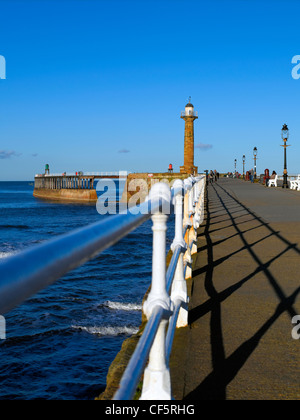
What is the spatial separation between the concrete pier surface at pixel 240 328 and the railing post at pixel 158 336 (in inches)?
19.3

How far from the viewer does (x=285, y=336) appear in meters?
3.23

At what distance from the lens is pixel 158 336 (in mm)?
1950

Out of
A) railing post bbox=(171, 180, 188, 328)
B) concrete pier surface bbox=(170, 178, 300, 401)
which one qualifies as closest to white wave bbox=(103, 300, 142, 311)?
concrete pier surface bbox=(170, 178, 300, 401)

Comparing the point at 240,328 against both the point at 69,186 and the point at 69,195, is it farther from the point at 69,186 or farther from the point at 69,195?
the point at 69,186

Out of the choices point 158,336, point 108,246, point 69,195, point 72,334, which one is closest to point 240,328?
point 158,336

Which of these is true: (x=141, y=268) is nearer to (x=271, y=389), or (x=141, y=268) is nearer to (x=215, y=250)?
(x=215, y=250)

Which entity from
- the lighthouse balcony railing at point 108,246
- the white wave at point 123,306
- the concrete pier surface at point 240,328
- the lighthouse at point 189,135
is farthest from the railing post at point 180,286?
the lighthouse at point 189,135

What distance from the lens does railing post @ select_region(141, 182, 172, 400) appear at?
192 cm

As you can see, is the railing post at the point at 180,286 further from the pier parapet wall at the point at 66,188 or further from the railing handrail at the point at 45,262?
the pier parapet wall at the point at 66,188

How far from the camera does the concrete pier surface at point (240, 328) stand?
2510 millimetres

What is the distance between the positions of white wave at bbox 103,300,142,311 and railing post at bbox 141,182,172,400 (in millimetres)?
7207

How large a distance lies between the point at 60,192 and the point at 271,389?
8482cm

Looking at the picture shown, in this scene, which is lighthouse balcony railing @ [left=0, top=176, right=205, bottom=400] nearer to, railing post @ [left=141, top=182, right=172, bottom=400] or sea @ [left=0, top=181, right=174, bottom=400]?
railing post @ [left=141, top=182, right=172, bottom=400]
